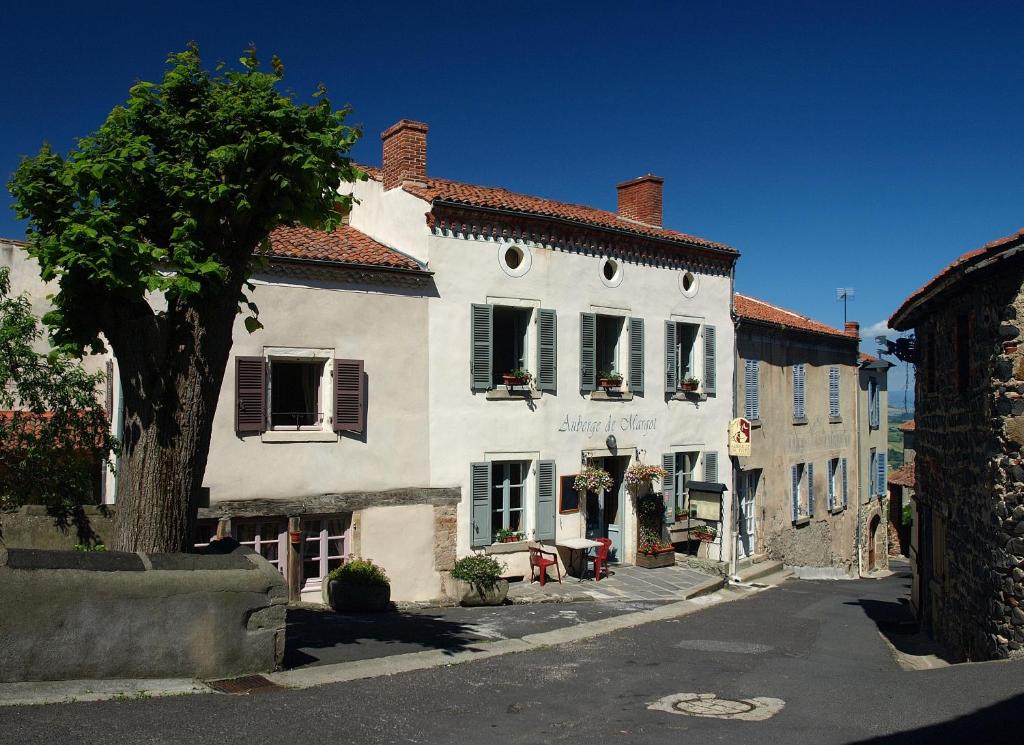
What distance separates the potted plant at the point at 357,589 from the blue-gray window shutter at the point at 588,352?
18.7 ft

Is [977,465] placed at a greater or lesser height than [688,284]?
lesser

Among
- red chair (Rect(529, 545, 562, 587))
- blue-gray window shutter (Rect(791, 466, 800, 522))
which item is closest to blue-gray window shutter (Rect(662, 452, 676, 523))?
red chair (Rect(529, 545, 562, 587))

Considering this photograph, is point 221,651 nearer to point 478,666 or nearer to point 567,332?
point 478,666

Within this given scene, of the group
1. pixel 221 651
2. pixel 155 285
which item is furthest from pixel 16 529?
pixel 155 285

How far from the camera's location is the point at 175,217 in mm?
7719

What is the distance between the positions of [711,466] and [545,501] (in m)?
5.01

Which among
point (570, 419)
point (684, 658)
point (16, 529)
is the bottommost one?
point (684, 658)

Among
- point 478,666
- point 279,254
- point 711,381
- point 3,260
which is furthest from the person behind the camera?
point 711,381

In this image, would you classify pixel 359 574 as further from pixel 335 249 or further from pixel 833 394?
pixel 833 394

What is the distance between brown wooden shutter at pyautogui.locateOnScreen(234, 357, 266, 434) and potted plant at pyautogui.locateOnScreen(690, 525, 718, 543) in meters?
9.96

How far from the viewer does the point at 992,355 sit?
976cm

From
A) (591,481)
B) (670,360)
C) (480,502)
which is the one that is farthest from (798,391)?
(480,502)

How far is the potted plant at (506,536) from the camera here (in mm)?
15680

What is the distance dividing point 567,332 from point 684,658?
7797 millimetres
